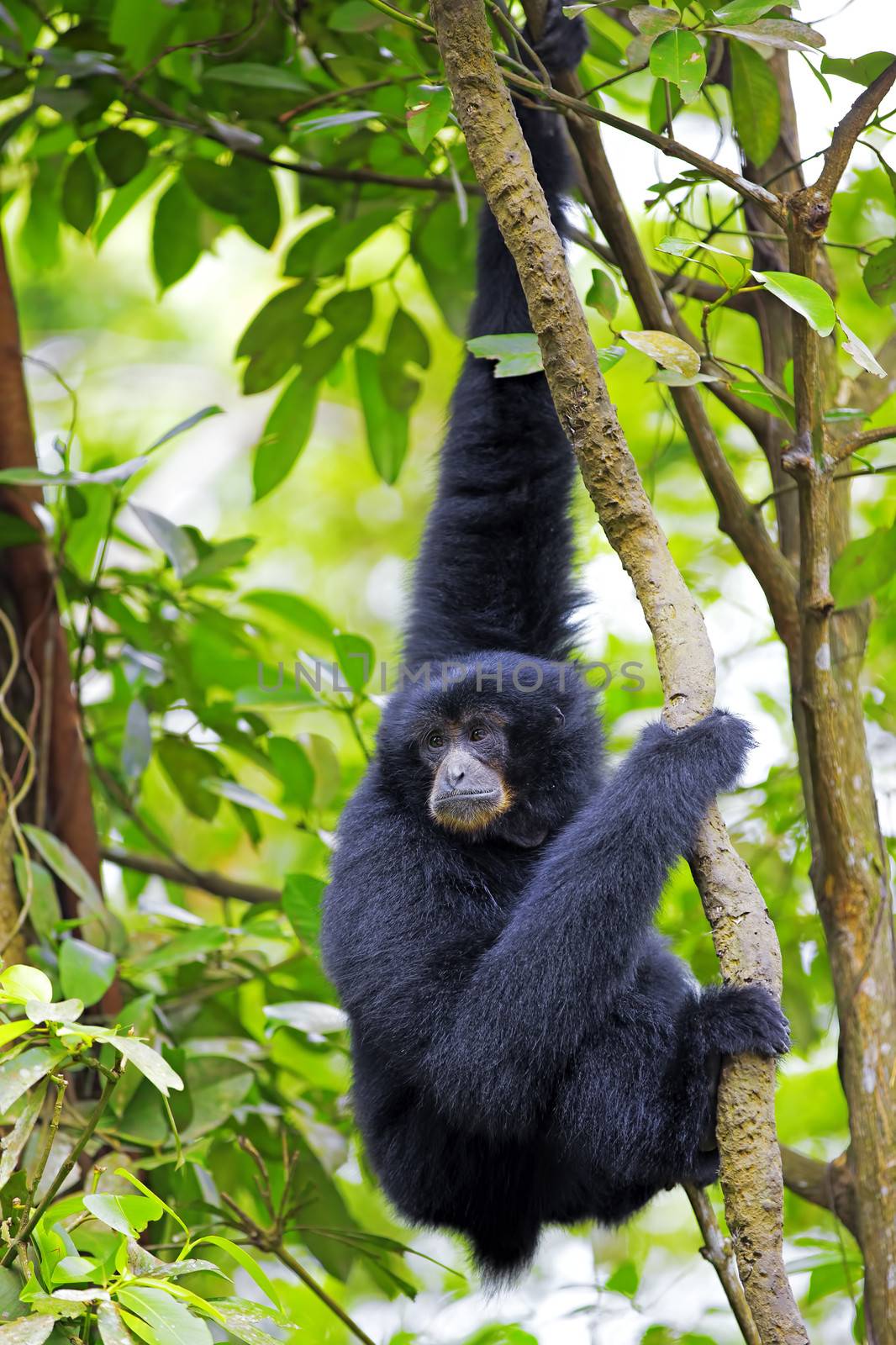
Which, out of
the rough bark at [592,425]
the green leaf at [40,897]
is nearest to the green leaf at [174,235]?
the green leaf at [40,897]

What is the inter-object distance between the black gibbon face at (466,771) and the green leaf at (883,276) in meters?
1.52

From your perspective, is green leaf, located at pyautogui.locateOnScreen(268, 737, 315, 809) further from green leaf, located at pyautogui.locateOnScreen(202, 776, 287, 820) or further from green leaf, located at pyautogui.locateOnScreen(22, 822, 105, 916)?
green leaf, located at pyautogui.locateOnScreen(22, 822, 105, 916)

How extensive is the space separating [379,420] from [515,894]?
1871 millimetres

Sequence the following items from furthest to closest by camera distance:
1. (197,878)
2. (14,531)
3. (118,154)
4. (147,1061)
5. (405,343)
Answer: (197,878)
(405,343)
(14,531)
(118,154)
(147,1061)

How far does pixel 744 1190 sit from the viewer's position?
6.86 feet

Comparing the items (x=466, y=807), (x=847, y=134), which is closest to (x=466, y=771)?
(x=466, y=807)

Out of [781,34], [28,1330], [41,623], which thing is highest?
[781,34]

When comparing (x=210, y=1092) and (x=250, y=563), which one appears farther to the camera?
(x=250, y=563)

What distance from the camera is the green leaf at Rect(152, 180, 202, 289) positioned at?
14.0 feet

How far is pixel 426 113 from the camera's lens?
2.61m

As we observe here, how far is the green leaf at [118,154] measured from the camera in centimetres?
398

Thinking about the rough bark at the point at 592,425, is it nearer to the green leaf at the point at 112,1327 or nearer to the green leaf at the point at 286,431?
the green leaf at the point at 112,1327

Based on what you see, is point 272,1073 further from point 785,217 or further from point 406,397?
point 785,217

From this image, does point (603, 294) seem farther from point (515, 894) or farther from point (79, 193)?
point (79, 193)
